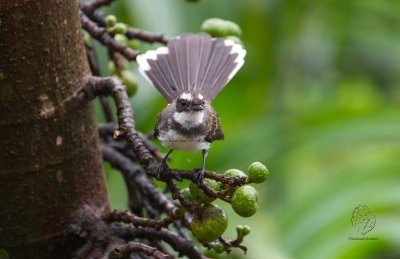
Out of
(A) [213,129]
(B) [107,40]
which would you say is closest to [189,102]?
(A) [213,129]

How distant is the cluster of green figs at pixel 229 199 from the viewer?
1.25 m

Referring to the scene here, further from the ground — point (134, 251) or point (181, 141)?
point (181, 141)

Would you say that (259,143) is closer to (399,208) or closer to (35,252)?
(399,208)

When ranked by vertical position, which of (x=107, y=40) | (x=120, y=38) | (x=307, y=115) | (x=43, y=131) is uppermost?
(x=307, y=115)

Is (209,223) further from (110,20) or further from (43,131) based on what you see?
(110,20)

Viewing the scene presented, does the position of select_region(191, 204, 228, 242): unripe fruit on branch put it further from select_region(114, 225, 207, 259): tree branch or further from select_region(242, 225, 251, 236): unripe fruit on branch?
select_region(114, 225, 207, 259): tree branch

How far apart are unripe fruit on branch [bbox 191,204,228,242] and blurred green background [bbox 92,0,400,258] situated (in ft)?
3.87

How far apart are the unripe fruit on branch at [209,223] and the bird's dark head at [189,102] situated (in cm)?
77

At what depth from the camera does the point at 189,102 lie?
2074mm

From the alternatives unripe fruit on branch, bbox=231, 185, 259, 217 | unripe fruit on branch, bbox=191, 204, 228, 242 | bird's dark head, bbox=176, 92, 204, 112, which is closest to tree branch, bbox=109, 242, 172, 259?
unripe fruit on branch, bbox=191, 204, 228, 242

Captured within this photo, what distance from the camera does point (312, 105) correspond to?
430 centimetres

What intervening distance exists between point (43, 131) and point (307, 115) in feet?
8.40

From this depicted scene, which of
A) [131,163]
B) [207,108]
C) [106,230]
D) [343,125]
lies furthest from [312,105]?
[106,230]

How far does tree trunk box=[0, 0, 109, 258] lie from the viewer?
1469 mm
